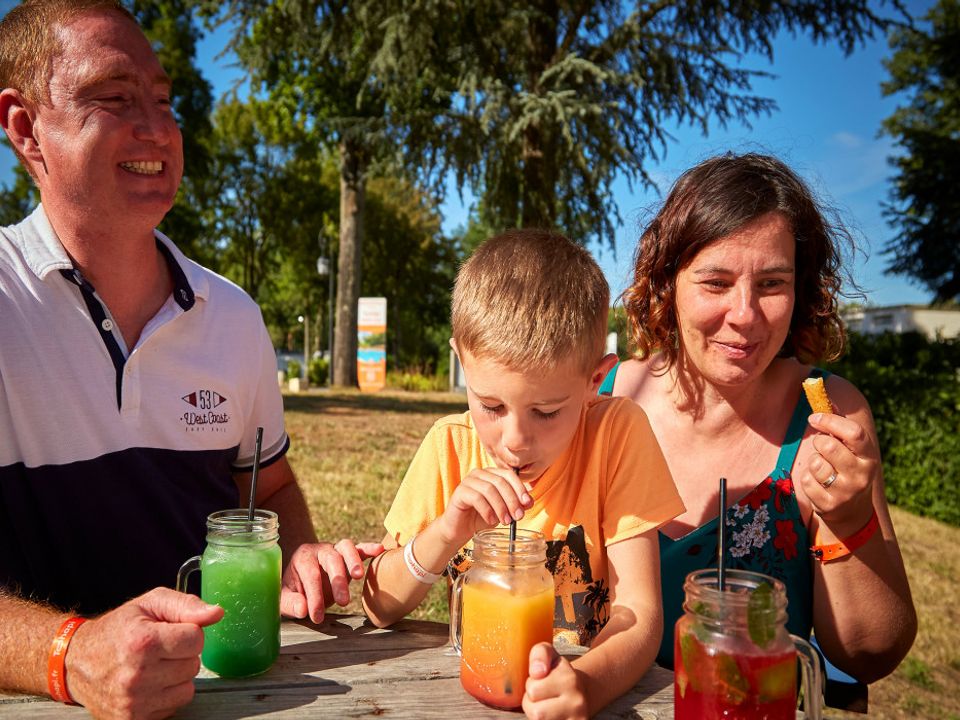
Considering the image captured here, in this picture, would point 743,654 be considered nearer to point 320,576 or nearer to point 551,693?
point 551,693

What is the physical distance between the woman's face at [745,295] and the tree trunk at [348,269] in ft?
51.5

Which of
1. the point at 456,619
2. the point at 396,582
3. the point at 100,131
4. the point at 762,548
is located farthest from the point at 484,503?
A: the point at 100,131

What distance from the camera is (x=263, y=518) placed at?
147 centimetres

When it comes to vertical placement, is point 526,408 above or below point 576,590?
above

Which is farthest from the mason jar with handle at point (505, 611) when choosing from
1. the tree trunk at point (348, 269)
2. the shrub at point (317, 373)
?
the shrub at point (317, 373)

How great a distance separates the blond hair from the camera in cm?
205

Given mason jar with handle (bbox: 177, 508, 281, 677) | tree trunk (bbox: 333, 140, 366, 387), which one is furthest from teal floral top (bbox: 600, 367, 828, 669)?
tree trunk (bbox: 333, 140, 366, 387)

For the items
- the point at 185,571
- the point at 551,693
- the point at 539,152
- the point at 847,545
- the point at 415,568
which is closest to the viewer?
the point at 551,693

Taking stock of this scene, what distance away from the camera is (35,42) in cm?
206

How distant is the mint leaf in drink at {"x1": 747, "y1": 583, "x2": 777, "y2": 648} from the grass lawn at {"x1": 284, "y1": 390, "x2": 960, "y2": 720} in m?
3.05

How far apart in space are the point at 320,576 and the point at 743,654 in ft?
3.54

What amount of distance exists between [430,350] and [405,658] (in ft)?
110

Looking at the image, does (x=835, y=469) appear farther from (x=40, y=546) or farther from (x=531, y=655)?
(x=40, y=546)

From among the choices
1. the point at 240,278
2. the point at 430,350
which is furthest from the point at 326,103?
the point at 430,350
